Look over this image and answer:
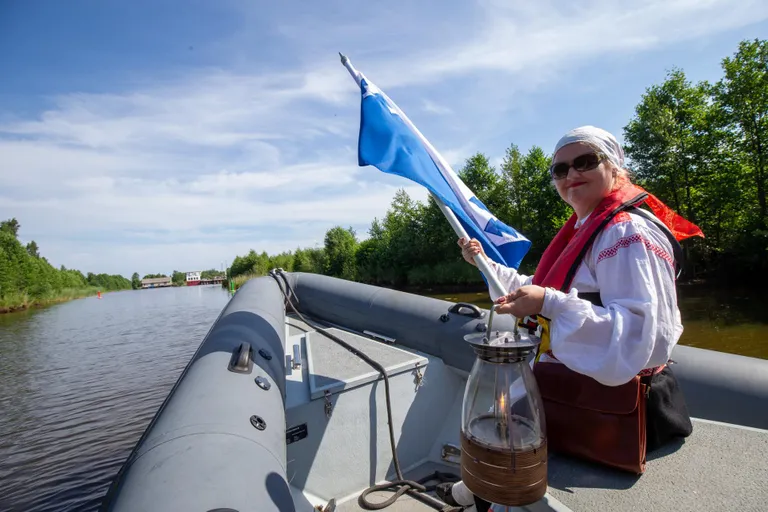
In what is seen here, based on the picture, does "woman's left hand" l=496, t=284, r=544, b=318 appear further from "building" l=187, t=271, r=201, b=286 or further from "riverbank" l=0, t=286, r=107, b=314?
"building" l=187, t=271, r=201, b=286

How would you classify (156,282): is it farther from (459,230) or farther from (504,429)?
(504,429)

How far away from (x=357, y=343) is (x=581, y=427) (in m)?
2.05

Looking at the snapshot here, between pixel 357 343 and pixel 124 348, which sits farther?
pixel 124 348

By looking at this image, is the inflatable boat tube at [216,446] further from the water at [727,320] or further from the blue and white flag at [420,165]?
the water at [727,320]

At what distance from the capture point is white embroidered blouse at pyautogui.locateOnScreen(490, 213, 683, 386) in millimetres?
938

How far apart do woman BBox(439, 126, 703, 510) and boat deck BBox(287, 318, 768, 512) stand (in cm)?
7

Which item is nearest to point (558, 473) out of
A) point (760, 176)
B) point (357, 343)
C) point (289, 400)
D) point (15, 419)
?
point (289, 400)

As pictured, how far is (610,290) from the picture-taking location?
3.40ft

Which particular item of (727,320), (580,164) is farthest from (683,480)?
(727,320)

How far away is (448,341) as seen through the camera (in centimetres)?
306

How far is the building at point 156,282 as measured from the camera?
115094 millimetres

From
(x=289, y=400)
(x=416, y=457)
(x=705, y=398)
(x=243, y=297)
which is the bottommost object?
(x=416, y=457)

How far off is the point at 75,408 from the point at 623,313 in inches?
325

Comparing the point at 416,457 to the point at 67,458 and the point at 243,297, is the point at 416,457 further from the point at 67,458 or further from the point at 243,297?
the point at 67,458
